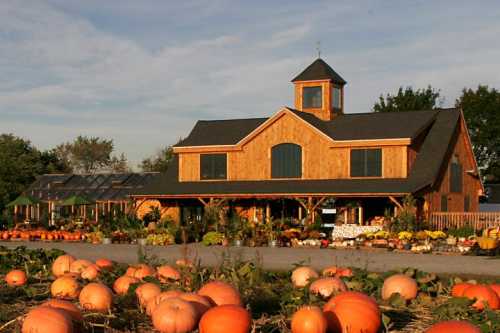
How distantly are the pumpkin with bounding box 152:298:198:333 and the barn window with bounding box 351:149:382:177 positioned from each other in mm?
27999

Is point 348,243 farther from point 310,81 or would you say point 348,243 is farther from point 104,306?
point 104,306

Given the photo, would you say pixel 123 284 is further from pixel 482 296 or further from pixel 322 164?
pixel 322 164

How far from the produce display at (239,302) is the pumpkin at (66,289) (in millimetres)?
12

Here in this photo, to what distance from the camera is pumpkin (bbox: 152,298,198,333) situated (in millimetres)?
7148

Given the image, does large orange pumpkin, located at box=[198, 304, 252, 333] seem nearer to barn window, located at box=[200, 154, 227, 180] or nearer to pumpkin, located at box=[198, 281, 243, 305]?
pumpkin, located at box=[198, 281, 243, 305]

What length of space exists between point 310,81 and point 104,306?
3144 centimetres

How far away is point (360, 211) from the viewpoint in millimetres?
34250

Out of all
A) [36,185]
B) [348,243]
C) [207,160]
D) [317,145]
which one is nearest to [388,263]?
[348,243]

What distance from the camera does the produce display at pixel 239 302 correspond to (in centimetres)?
710

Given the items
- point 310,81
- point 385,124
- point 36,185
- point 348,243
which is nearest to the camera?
point 348,243

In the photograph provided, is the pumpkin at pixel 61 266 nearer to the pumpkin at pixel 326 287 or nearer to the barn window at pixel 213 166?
the pumpkin at pixel 326 287

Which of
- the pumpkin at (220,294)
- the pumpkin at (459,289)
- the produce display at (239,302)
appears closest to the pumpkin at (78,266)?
the produce display at (239,302)

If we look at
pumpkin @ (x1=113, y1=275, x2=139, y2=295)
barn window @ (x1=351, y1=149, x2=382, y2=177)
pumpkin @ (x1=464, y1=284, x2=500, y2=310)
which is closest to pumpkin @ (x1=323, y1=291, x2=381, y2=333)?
pumpkin @ (x1=464, y1=284, x2=500, y2=310)

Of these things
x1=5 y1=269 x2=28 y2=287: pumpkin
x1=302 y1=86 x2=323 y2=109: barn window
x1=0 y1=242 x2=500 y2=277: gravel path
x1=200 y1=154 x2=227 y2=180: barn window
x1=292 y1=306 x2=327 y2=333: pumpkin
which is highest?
x1=302 y1=86 x2=323 y2=109: barn window
